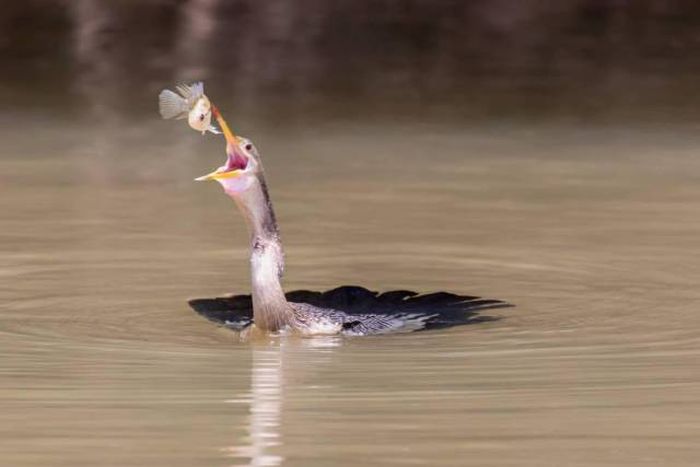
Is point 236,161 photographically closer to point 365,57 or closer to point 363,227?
point 363,227

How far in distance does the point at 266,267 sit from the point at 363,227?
365cm

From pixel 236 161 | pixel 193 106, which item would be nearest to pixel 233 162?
pixel 236 161

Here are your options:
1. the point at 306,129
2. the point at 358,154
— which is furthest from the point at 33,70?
the point at 358,154

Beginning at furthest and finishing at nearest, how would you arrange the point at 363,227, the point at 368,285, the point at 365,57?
the point at 365,57 < the point at 363,227 < the point at 368,285

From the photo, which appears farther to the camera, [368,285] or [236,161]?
[368,285]

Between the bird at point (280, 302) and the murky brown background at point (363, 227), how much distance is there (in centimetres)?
16

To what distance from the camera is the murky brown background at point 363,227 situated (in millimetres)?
7633

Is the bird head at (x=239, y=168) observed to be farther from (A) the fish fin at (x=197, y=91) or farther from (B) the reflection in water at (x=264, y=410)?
(B) the reflection in water at (x=264, y=410)

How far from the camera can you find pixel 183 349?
9.35m

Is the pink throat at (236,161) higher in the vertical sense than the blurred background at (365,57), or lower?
lower

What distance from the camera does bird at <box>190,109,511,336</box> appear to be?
9.43 meters

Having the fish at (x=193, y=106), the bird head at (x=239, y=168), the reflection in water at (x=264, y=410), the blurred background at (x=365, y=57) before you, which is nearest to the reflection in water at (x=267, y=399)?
the reflection in water at (x=264, y=410)

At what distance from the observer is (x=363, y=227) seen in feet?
43.7

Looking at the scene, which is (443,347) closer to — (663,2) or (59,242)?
(59,242)
